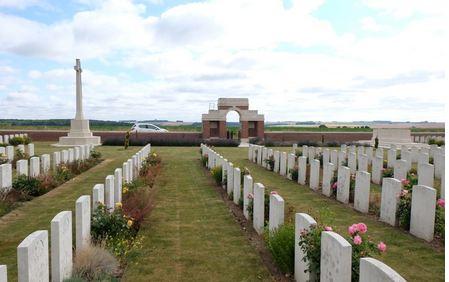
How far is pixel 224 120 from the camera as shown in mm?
34594

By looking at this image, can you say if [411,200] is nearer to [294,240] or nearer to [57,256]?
[294,240]

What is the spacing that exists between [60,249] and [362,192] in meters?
6.05

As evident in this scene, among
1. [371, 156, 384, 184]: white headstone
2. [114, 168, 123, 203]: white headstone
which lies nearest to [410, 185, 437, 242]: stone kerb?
[114, 168, 123, 203]: white headstone

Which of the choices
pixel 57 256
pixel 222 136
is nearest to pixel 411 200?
pixel 57 256

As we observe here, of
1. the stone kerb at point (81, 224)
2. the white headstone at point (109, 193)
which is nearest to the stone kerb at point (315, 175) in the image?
the white headstone at point (109, 193)

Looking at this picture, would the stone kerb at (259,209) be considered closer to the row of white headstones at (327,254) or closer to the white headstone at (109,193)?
the row of white headstones at (327,254)

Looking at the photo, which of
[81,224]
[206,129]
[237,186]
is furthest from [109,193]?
[206,129]

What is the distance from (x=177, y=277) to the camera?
16.1ft

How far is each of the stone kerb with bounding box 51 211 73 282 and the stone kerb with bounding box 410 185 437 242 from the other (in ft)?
16.4

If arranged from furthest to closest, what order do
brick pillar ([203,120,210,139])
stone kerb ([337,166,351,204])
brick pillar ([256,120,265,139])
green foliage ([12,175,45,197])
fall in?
brick pillar ([256,120,265,139])
brick pillar ([203,120,210,139])
green foliage ([12,175,45,197])
stone kerb ([337,166,351,204])

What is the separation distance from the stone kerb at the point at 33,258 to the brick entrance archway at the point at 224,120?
30.4 m

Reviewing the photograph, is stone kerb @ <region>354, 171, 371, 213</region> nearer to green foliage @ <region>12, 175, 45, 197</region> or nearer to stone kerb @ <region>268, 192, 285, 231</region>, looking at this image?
stone kerb @ <region>268, 192, 285, 231</region>

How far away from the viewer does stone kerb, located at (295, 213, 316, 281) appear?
446 centimetres

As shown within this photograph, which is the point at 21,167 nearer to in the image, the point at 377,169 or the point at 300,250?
the point at 300,250
